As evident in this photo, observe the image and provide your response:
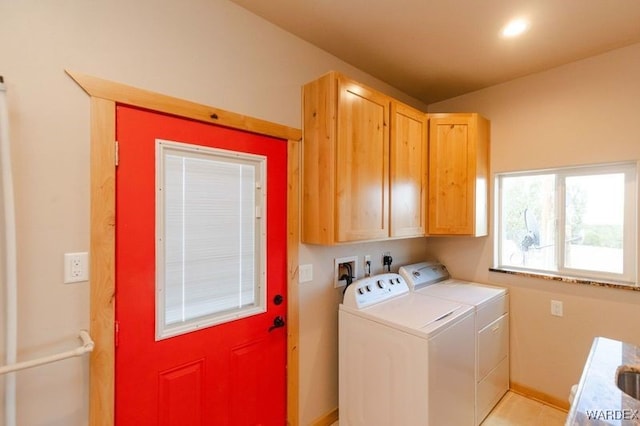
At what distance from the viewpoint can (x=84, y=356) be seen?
3.89 ft

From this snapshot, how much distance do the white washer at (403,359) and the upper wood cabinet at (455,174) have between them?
0.70 m

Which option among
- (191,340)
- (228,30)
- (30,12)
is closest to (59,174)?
(30,12)

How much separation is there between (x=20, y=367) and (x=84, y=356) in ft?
A: 0.78

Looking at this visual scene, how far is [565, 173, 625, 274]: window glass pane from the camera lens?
6.95 ft

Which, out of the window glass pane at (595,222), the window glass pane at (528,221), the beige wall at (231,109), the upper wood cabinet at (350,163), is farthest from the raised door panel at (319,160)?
the window glass pane at (595,222)

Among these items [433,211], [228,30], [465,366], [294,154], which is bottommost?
[465,366]

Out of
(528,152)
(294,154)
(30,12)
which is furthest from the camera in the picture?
(528,152)

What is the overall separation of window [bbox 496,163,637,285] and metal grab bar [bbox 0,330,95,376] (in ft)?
9.76

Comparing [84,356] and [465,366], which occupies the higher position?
[84,356]

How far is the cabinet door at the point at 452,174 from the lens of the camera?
241 cm

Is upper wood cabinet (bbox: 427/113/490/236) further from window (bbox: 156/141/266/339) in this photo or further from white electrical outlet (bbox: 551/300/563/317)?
window (bbox: 156/141/266/339)

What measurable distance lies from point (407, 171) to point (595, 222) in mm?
1501

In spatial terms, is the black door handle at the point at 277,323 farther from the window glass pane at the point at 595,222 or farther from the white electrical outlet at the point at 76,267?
the window glass pane at the point at 595,222

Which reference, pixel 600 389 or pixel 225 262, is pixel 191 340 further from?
pixel 600 389
